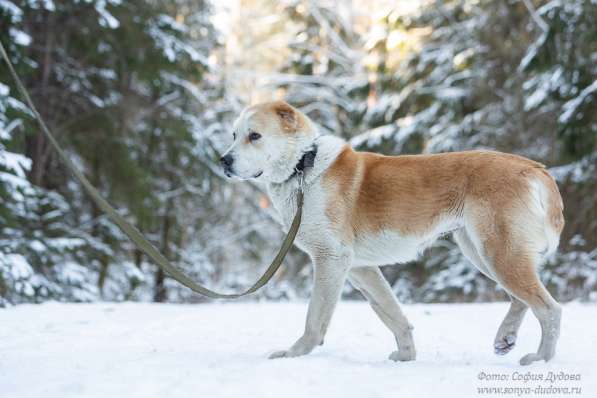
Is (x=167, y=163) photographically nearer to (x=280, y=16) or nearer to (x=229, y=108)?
(x=229, y=108)

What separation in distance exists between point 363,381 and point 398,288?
37.8 ft

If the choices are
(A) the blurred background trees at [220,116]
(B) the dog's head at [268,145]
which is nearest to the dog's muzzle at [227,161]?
(B) the dog's head at [268,145]

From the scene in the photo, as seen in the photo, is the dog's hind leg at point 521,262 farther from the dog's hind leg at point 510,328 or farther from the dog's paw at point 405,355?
the dog's paw at point 405,355

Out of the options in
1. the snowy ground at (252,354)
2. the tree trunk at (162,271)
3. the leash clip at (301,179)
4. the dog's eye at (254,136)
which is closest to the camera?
the snowy ground at (252,354)

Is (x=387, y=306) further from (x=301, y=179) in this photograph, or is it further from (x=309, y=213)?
(x=301, y=179)

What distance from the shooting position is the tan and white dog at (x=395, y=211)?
3686 mm

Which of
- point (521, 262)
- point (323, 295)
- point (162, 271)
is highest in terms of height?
point (521, 262)

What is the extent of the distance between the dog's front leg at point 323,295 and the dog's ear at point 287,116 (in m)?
0.96

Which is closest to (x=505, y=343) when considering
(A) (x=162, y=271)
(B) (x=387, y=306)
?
(B) (x=387, y=306)

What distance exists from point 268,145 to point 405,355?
1712 millimetres

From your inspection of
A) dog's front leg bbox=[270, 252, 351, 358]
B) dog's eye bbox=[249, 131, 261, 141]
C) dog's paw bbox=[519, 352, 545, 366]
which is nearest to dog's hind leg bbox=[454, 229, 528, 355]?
dog's paw bbox=[519, 352, 545, 366]

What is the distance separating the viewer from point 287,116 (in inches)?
169

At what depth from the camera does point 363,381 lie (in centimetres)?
310

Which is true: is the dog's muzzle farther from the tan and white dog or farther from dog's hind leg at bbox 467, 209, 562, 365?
dog's hind leg at bbox 467, 209, 562, 365
